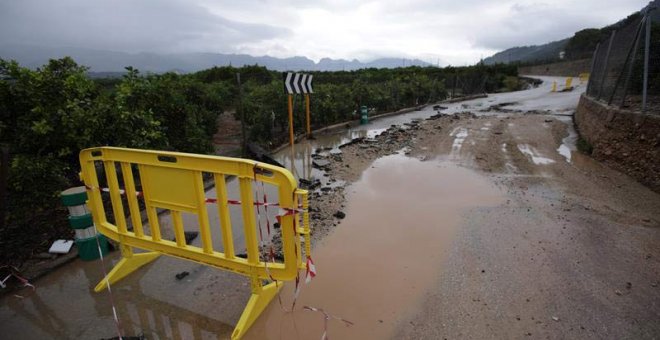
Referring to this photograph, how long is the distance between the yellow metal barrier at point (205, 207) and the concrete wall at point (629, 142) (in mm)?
6941

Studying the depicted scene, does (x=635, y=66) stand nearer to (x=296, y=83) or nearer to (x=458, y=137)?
(x=458, y=137)

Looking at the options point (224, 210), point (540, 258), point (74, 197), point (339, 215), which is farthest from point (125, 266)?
point (540, 258)

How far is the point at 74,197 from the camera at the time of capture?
12.1ft

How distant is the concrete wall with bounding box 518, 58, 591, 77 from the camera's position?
41.8 m

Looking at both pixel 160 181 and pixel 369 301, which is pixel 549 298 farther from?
pixel 160 181

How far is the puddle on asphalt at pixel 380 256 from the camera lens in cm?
287

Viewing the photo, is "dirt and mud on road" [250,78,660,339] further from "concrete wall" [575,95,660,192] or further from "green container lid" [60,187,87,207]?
"green container lid" [60,187,87,207]

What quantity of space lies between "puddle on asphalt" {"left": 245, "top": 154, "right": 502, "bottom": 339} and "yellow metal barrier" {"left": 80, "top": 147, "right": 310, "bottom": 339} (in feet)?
1.47

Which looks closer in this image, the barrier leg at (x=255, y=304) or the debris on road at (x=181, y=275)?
the barrier leg at (x=255, y=304)

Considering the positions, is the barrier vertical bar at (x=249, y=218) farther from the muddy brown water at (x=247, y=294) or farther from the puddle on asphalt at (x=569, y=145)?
the puddle on asphalt at (x=569, y=145)

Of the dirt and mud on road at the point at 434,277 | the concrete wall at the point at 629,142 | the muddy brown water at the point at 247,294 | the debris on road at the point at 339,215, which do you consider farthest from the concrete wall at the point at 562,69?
the muddy brown water at the point at 247,294

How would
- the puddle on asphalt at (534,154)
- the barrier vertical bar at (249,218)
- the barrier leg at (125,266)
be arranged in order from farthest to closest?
the puddle on asphalt at (534,154)
the barrier leg at (125,266)
the barrier vertical bar at (249,218)

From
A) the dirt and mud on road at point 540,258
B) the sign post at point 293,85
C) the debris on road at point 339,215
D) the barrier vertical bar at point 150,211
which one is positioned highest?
the sign post at point 293,85

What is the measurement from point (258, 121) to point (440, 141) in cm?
599
